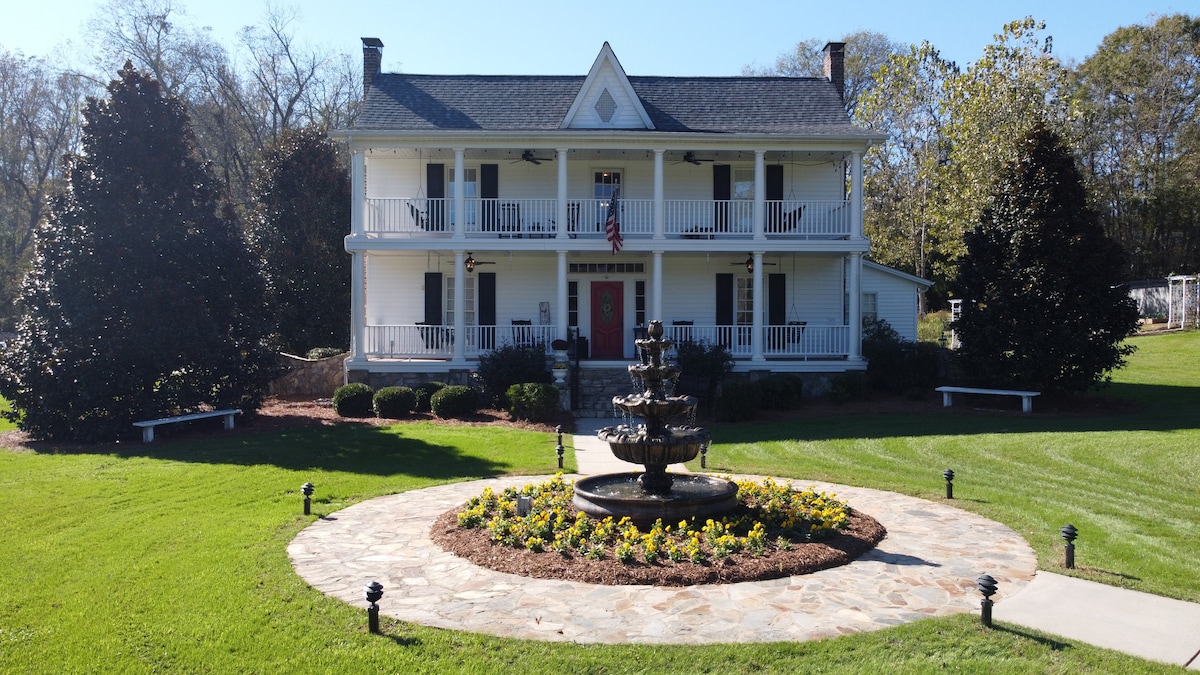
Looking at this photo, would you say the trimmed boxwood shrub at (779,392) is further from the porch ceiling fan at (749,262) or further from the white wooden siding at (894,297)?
the white wooden siding at (894,297)

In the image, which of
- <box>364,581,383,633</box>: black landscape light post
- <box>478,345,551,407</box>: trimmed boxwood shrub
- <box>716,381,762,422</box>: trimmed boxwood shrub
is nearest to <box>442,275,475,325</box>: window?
<box>478,345,551,407</box>: trimmed boxwood shrub

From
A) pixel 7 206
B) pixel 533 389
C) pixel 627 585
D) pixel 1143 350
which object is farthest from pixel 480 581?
pixel 7 206

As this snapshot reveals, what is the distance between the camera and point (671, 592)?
7.02m

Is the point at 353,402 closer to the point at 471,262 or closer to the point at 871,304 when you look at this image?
the point at 471,262

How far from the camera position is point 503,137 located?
70.7 ft

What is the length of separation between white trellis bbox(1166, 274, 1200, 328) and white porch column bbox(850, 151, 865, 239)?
16.2 meters

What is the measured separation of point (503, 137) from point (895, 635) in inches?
698

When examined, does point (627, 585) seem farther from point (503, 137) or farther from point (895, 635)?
point (503, 137)

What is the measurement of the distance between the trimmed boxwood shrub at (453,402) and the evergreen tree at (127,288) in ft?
13.6

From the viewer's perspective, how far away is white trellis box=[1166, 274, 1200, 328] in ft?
103

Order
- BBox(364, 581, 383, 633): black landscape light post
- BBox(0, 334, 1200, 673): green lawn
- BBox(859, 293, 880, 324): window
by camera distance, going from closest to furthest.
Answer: BBox(0, 334, 1200, 673): green lawn → BBox(364, 581, 383, 633): black landscape light post → BBox(859, 293, 880, 324): window

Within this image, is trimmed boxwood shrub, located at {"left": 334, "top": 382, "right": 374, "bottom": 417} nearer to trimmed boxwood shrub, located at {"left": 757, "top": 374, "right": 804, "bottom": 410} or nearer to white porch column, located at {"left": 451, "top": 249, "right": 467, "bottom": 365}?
white porch column, located at {"left": 451, "top": 249, "right": 467, "bottom": 365}

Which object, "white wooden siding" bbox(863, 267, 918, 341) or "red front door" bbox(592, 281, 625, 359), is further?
"white wooden siding" bbox(863, 267, 918, 341)

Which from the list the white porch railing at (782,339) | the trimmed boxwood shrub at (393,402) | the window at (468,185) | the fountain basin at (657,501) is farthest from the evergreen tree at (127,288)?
the white porch railing at (782,339)
